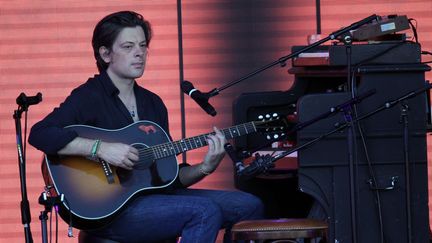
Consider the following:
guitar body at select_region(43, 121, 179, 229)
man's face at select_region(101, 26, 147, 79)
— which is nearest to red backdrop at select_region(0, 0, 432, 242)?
man's face at select_region(101, 26, 147, 79)

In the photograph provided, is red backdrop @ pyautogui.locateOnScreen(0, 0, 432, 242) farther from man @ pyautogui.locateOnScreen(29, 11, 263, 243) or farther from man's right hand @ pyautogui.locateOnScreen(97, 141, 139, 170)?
man's right hand @ pyautogui.locateOnScreen(97, 141, 139, 170)

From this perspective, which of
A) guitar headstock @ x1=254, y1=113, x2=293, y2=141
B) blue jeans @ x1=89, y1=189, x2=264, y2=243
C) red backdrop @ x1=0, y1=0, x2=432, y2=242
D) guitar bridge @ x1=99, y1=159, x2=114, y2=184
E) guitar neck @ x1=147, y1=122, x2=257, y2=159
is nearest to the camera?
blue jeans @ x1=89, y1=189, x2=264, y2=243

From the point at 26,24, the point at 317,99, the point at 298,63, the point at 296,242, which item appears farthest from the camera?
the point at 26,24

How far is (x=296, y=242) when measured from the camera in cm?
394

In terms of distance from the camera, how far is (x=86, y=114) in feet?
13.3

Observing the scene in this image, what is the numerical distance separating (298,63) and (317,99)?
18.6 inches

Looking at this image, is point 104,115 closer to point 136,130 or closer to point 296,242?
point 136,130

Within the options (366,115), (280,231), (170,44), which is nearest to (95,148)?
(280,231)

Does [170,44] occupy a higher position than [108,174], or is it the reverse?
[170,44]

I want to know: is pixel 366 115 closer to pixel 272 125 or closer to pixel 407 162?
pixel 407 162

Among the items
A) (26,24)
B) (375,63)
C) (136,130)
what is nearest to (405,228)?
(375,63)

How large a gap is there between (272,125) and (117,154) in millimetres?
850

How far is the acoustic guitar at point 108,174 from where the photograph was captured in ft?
12.8

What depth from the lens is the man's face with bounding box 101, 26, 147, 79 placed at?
418 cm
